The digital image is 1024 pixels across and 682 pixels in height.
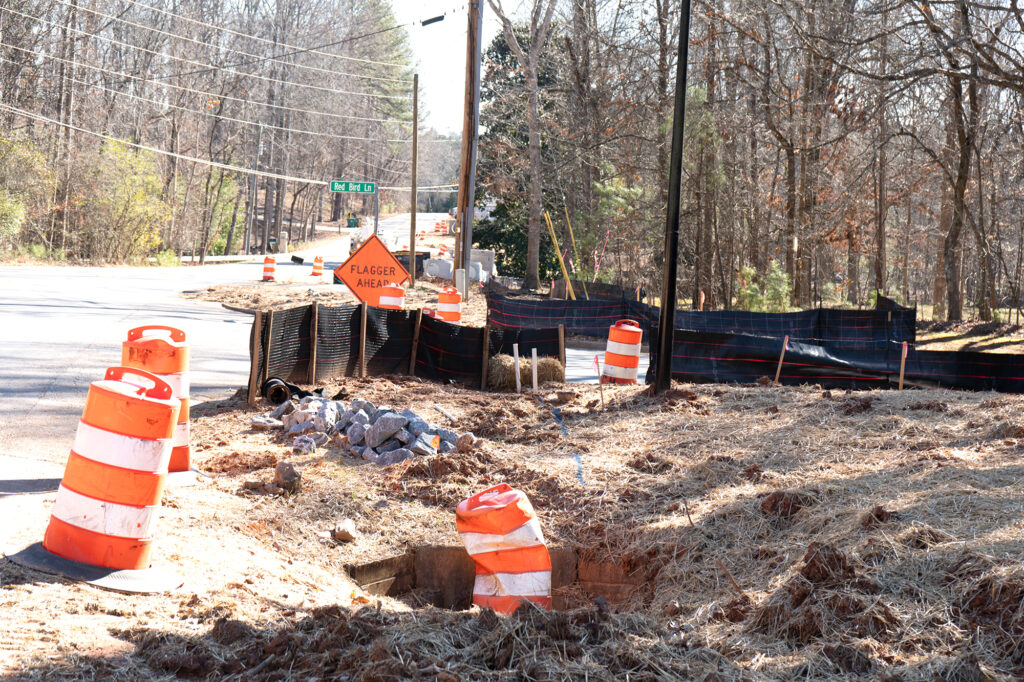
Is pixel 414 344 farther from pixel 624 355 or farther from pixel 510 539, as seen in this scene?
pixel 510 539

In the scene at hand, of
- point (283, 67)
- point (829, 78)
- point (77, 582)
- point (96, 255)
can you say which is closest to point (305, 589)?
point (77, 582)

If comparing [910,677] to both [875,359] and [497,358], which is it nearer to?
[497,358]

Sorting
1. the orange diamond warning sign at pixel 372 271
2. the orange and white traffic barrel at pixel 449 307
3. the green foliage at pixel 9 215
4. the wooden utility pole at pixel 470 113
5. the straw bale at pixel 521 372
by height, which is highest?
the wooden utility pole at pixel 470 113

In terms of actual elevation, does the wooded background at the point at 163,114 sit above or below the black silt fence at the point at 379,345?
above

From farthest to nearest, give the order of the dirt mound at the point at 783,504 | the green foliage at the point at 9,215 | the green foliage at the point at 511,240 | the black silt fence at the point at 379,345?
the green foliage at the point at 511,240 → the green foliage at the point at 9,215 → the black silt fence at the point at 379,345 → the dirt mound at the point at 783,504

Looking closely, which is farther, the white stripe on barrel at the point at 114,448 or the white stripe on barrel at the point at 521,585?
the white stripe on barrel at the point at 521,585

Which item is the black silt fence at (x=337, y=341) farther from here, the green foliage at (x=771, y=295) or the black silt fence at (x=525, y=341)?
the green foliage at (x=771, y=295)

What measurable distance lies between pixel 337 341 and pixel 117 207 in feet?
94.9

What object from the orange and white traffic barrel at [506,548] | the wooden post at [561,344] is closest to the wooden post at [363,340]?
the wooden post at [561,344]

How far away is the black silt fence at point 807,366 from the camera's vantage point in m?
12.7

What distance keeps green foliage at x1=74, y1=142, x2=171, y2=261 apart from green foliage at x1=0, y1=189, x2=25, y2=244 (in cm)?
406

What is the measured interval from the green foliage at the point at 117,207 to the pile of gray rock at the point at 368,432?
102 ft

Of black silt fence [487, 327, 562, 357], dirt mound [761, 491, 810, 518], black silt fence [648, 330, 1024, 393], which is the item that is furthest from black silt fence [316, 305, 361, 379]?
dirt mound [761, 491, 810, 518]

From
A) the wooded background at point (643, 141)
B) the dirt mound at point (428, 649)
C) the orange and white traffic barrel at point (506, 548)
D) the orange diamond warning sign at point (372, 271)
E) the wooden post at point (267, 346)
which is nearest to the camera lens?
the dirt mound at point (428, 649)
